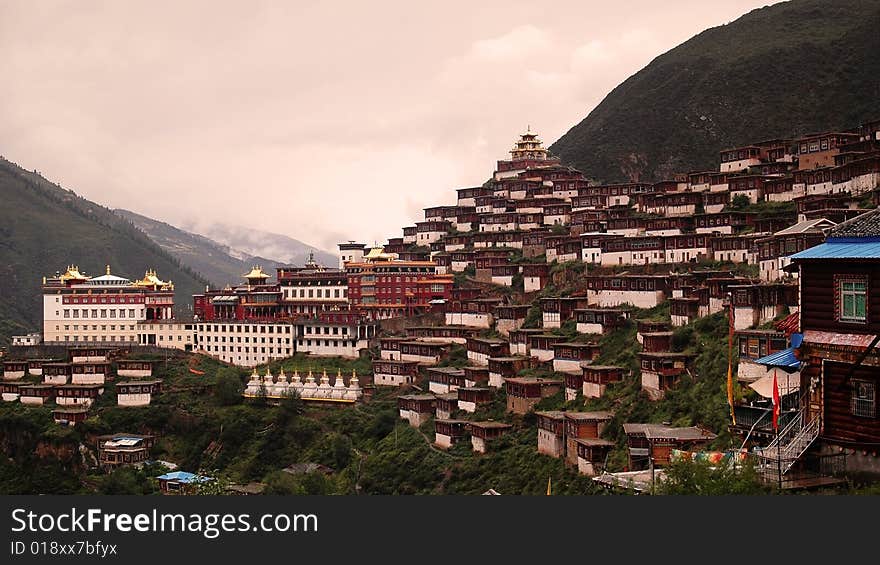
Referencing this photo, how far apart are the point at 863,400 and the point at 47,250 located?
13110 centimetres

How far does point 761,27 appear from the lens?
4961 inches

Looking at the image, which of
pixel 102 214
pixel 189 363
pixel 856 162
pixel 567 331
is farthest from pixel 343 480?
pixel 102 214

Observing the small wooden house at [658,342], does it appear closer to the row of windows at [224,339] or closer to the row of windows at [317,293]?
the row of windows at [224,339]

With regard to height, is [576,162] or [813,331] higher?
[576,162]

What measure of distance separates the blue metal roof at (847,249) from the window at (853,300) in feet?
1.62

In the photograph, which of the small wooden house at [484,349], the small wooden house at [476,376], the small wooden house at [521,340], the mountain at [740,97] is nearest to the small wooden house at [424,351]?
the small wooden house at [484,349]

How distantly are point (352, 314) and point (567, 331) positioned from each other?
1820cm

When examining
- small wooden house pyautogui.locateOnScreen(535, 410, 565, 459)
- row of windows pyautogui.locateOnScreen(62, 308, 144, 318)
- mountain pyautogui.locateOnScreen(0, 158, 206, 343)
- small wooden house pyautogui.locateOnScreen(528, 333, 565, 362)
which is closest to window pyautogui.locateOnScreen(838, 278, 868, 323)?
small wooden house pyautogui.locateOnScreen(535, 410, 565, 459)

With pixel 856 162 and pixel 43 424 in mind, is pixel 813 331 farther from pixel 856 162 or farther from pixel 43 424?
pixel 43 424

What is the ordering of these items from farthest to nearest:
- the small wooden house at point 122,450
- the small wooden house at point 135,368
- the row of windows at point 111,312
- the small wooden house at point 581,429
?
the row of windows at point 111,312 → the small wooden house at point 135,368 → the small wooden house at point 122,450 → the small wooden house at point 581,429

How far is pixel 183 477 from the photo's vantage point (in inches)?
2280

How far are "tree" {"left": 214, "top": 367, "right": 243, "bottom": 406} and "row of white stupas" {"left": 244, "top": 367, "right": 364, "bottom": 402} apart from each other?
0.58 m

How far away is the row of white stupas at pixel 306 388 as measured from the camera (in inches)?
2502

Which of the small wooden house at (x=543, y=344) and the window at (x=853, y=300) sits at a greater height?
the window at (x=853, y=300)
